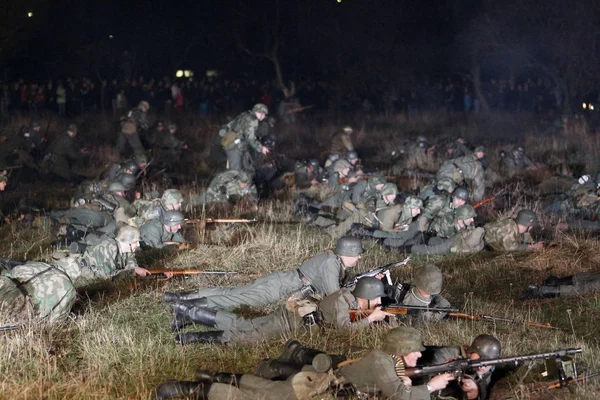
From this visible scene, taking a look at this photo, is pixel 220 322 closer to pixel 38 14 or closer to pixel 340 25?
pixel 38 14

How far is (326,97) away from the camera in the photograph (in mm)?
38250

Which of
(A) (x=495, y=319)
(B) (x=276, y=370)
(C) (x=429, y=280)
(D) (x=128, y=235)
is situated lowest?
(A) (x=495, y=319)

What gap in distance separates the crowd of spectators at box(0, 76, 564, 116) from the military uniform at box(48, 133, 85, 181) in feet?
26.7

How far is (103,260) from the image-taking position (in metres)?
9.95

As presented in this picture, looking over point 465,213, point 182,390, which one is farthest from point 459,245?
point 182,390

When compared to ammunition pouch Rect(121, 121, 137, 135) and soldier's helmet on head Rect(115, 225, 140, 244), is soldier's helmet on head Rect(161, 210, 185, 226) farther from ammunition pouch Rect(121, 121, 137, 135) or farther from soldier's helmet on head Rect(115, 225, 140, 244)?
ammunition pouch Rect(121, 121, 137, 135)

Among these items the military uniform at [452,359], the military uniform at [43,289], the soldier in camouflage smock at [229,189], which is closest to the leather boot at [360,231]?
the soldier in camouflage smock at [229,189]

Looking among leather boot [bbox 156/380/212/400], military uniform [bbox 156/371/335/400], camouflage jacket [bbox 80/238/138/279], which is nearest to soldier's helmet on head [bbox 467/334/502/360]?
military uniform [bbox 156/371/335/400]

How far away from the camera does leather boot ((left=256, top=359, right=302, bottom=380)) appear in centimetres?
662

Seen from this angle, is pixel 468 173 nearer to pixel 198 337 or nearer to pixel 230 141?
pixel 230 141

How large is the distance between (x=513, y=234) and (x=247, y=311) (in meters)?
4.42

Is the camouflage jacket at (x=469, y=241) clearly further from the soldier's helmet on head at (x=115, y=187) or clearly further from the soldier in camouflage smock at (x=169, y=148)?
the soldier in camouflage smock at (x=169, y=148)

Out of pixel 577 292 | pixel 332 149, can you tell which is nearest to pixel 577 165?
pixel 332 149

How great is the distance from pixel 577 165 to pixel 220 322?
1362cm
